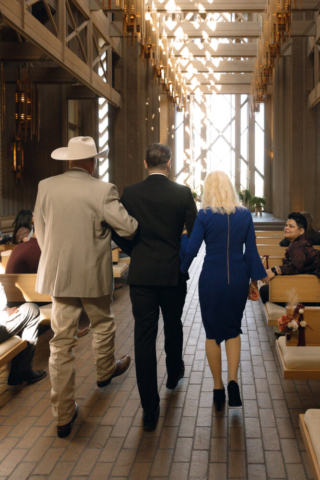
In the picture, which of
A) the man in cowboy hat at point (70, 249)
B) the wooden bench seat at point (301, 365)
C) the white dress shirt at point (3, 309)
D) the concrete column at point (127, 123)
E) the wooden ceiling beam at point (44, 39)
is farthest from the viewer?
the concrete column at point (127, 123)

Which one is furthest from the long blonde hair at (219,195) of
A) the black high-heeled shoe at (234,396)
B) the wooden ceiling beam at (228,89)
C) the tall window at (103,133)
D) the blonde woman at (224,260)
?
the wooden ceiling beam at (228,89)

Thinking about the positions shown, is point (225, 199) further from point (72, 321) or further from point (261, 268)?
point (72, 321)

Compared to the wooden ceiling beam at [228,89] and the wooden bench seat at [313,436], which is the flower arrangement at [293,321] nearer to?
the wooden bench seat at [313,436]

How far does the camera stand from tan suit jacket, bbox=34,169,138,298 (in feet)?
10.1

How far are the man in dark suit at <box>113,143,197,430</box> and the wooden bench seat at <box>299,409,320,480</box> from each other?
1.06 m

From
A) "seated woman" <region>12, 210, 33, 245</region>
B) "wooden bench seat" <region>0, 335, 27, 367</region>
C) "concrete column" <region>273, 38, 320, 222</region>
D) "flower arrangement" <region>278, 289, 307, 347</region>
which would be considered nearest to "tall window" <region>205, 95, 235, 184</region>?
"concrete column" <region>273, 38, 320, 222</region>

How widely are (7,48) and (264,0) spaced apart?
6607 millimetres

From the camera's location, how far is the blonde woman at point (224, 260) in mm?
3242

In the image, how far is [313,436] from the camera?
219cm

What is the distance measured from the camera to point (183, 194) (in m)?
3.16

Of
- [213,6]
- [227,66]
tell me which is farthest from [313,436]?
[227,66]

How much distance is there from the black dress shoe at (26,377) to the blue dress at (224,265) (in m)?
1.55

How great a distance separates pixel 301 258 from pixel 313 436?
298cm

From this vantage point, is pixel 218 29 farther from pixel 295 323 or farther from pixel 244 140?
pixel 295 323
